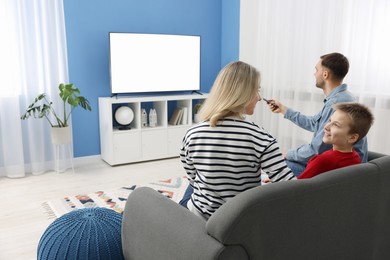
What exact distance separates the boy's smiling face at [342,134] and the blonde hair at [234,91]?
0.45 metres

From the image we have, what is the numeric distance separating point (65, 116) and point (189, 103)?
57.2 inches

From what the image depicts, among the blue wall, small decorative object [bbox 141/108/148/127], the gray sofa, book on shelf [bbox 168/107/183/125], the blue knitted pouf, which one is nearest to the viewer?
the gray sofa

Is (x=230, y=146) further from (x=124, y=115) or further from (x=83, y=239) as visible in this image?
(x=124, y=115)

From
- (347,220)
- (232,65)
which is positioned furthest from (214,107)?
(347,220)

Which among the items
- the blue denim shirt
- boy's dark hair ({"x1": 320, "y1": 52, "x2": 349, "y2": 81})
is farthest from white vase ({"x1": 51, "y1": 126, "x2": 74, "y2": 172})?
boy's dark hair ({"x1": 320, "y1": 52, "x2": 349, "y2": 81})

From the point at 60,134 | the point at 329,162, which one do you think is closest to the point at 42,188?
the point at 60,134

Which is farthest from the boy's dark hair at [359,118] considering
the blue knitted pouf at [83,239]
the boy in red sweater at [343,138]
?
the blue knitted pouf at [83,239]

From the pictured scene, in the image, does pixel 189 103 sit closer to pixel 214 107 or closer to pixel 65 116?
pixel 65 116

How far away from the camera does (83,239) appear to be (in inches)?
63.6

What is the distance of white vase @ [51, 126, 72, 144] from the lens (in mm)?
3619

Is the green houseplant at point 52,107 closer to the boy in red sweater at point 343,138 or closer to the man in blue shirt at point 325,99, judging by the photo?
the man in blue shirt at point 325,99

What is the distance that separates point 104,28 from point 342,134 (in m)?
3.13

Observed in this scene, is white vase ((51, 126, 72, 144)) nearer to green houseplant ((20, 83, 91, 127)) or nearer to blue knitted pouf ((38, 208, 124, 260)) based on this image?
green houseplant ((20, 83, 91, 127))

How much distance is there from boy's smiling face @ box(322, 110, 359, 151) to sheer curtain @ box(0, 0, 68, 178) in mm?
2995
